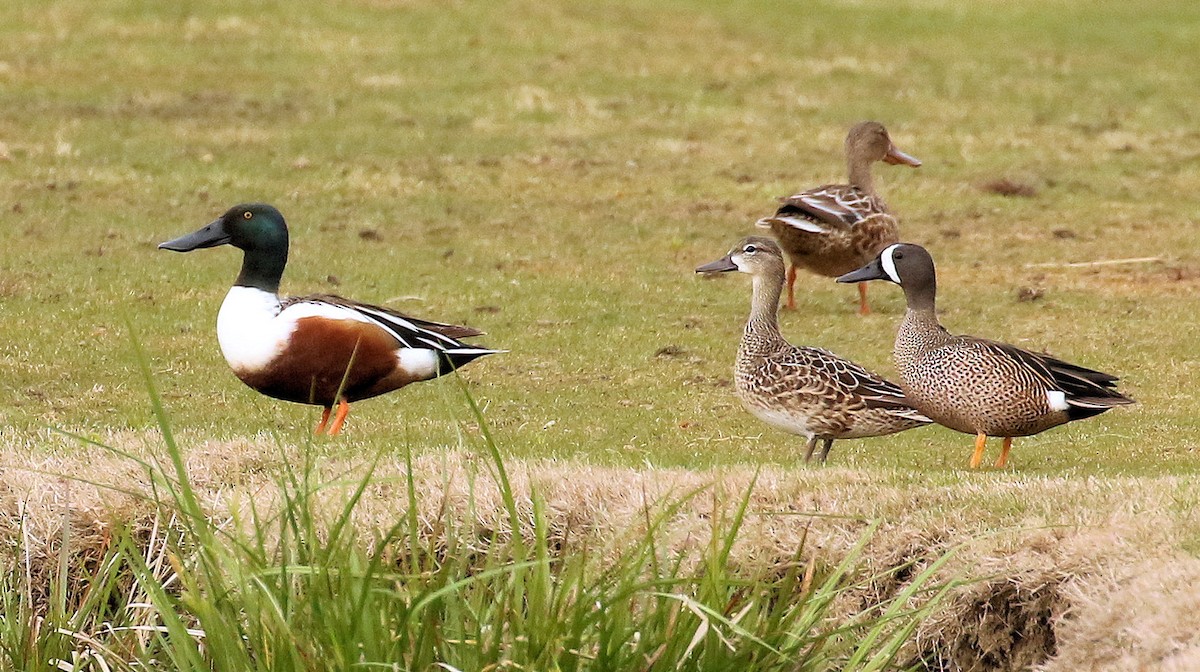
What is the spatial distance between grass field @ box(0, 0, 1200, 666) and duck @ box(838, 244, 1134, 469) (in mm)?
288

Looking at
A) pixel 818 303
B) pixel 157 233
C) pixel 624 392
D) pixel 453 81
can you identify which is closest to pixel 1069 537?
pixel 624 392

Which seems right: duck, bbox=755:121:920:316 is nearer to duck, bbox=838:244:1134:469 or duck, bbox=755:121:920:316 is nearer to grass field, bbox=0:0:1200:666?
grass field, bbox=0:0:1200:666

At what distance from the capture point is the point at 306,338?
25.1 ft

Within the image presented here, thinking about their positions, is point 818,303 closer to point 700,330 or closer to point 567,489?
point 700,330

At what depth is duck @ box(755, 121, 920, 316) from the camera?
11.2m

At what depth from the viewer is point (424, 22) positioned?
67.4 ft

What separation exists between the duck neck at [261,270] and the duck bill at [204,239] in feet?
0.93

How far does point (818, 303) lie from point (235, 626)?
7.55m

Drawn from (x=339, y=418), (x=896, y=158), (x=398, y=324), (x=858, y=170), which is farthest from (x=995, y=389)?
(x=896, y=158)

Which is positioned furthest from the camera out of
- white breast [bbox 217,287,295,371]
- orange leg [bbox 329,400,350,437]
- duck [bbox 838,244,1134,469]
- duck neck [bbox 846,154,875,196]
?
duck neck [bbox 846,154,875,196]

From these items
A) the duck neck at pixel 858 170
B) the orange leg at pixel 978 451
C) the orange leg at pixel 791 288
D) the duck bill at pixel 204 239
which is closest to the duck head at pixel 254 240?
the duck bill at pixel 204 239

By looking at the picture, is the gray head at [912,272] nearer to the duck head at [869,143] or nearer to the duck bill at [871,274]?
the duck bill at [871,274]

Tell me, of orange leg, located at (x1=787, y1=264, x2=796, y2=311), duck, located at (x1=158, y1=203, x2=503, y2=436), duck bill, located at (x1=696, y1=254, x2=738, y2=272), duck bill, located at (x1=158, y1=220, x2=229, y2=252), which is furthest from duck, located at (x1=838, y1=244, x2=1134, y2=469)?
orange leg, located at (x1=787, y1=264, x2=796, y2=311)

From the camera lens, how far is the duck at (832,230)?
11.2 m
